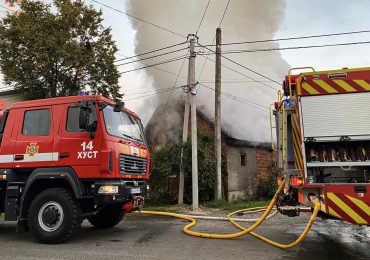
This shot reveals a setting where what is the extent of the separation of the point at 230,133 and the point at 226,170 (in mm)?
1647

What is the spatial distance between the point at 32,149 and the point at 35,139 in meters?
0.21

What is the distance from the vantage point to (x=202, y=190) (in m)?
14.8

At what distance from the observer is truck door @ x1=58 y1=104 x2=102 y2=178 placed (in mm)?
6930

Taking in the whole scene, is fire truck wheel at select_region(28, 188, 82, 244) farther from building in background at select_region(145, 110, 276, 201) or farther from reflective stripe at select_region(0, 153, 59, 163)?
building in background at select_region(145, 110, 276, 201)

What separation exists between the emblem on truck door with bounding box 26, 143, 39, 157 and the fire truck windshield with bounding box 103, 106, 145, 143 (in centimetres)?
149

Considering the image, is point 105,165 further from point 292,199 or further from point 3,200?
point 292,199

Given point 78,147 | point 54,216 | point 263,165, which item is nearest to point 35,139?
point 78,147

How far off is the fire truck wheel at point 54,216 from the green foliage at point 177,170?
697 centimetres

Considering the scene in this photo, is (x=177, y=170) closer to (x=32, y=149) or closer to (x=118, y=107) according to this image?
(x=118, y=107)

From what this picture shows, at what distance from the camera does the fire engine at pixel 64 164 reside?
271 inches

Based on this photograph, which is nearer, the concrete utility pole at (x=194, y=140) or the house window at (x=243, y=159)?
the concrete utility pole at (x=194, y=140)

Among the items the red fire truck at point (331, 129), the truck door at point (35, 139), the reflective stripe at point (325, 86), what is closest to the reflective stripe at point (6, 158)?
the truck door at point (35, 139)

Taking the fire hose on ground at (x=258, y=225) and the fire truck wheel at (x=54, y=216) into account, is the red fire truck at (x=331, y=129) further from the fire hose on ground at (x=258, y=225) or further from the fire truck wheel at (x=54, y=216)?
the fire truck wheel at (x=54, y=216)

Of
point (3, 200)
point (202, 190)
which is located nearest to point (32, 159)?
point (3, 200)
